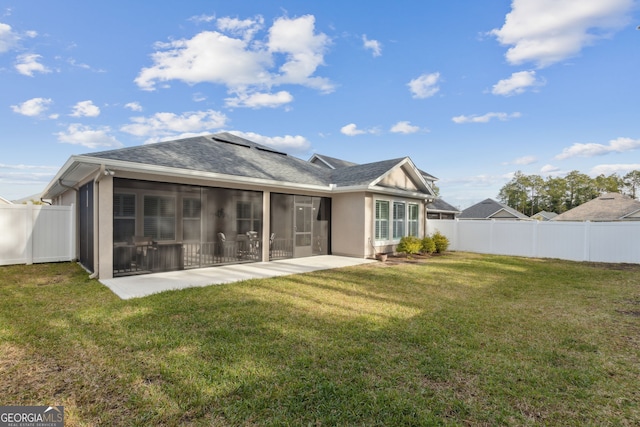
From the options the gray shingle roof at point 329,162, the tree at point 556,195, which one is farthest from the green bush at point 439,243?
the tree at point 556,195

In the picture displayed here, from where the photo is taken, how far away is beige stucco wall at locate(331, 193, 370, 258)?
483 inches

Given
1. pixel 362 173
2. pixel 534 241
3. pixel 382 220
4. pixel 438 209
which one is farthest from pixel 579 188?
pixel 362 173

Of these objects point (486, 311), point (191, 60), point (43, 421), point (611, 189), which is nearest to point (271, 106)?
point (191, 60)

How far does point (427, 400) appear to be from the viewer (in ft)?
8.88

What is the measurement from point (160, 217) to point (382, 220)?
337 inches

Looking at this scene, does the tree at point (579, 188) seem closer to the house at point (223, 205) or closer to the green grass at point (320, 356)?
the house at point (223, 205)

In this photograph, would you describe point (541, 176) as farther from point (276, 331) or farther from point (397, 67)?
point (276, 331)

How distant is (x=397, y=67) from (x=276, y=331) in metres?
14.5

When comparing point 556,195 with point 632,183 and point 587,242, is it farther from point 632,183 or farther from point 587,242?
point 587,242

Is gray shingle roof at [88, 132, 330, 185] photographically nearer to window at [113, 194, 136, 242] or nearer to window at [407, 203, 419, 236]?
window at [113, 194, 136, 242]

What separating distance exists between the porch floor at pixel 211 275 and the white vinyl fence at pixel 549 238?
7.51m

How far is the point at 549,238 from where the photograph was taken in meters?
13.6

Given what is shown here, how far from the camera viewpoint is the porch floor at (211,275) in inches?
265

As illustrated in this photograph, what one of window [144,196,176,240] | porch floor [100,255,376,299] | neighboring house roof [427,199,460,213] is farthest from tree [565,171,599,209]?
window [144,196,176,240]
